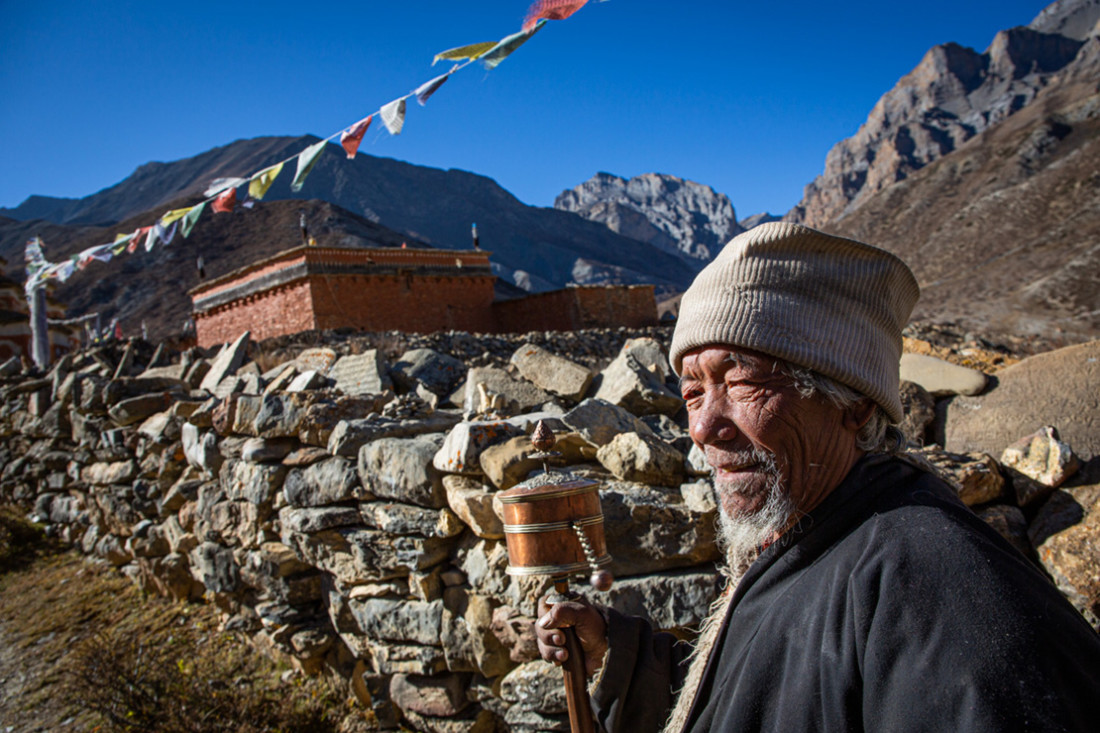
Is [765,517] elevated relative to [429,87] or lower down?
lower down

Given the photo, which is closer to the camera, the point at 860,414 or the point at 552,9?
the point at 860,414

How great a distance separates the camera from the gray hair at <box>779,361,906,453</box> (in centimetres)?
144

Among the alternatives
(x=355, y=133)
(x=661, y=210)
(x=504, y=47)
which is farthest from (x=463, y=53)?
(x=661, y=210)

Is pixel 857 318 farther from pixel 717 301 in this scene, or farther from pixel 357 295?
pixel 357 295

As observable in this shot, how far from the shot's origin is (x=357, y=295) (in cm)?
1348

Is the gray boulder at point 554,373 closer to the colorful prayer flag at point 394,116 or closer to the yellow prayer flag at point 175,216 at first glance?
the colorful prayer flag at point 394,116

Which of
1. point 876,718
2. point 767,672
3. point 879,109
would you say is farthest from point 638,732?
point 879,109

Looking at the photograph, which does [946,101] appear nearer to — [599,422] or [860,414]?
[599,422]

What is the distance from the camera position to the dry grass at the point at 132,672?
179 inches

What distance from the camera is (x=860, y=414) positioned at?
58.1 inches

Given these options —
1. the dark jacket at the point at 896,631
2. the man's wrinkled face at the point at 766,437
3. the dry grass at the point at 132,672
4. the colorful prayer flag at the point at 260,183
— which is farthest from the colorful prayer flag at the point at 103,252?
the dark jacket at the point at 896,631

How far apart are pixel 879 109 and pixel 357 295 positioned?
101 metres

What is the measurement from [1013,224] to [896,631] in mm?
36129

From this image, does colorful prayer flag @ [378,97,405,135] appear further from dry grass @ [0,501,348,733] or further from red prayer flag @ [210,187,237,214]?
dry grass @ [0,501,348,733]
